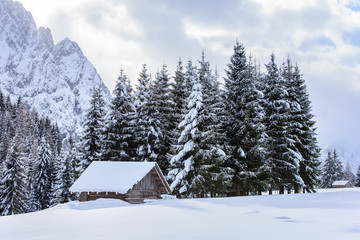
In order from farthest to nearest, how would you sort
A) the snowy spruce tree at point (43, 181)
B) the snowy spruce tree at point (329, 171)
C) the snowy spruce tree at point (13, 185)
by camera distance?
1. the snowy spruce tree at point (329, 171)
2. the snowy spruce tree at point (43, 181)
3. the snowy spruce tree at point (13, 185)

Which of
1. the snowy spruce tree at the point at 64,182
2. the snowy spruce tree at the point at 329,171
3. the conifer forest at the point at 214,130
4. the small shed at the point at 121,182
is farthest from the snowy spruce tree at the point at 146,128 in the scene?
the snowy spruce tree at the point at 329,171

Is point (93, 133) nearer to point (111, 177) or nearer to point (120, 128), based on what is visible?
point (120, 128)

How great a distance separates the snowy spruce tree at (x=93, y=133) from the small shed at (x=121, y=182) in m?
9.10

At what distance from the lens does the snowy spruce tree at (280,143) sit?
101ft

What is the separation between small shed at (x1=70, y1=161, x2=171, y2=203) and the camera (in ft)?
81.0

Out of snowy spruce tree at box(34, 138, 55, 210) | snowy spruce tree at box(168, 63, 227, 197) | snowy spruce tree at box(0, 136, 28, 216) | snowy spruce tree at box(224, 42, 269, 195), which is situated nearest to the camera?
snowy spruce tree at box(168, 63, 227, 197)

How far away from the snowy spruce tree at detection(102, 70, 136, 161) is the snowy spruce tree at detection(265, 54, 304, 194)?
15.8m

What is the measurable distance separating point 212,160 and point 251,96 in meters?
7.33

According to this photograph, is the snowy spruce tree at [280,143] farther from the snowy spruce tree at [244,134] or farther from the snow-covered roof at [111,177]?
the snow-covered roof at [111,177]

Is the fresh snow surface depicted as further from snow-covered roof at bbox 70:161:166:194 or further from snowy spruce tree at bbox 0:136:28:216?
snowy spruce tree at bbox 0:136:28:216

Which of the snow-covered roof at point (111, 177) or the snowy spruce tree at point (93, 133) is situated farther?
the snowy spruce tree at point (93, 133)

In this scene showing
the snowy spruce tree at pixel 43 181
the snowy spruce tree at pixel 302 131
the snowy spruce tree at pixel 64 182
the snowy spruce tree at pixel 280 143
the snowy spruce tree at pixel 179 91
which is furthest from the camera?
the snowy spruce tree at pixel 43 181

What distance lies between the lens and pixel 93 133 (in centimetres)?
3709

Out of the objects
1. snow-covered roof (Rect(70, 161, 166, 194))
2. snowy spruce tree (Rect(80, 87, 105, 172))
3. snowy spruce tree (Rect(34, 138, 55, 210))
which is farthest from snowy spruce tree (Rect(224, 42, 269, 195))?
snowy spruce tree (Rect(34, 138, 55, 210))
